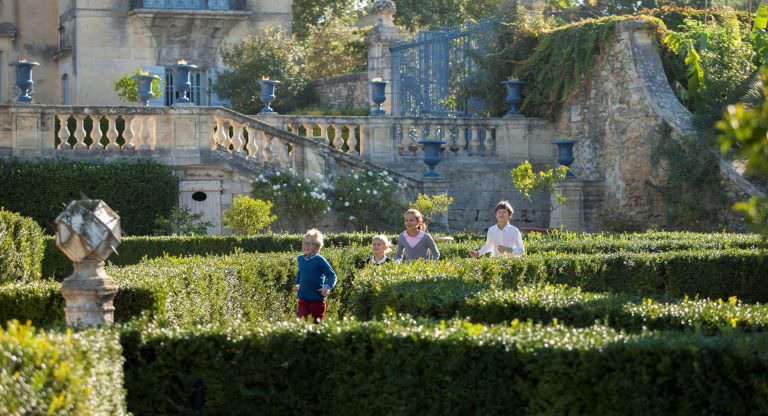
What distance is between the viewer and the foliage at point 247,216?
687 inches

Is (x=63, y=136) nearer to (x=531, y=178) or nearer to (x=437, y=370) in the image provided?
(x=531, y=178)

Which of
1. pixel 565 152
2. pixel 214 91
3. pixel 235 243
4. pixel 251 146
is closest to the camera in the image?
pixel 235 243

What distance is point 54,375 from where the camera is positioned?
591cm

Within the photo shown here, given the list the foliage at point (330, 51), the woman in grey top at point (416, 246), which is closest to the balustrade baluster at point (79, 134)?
the foliage at point (330, 51)

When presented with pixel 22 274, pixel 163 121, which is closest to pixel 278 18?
pixel 163 121

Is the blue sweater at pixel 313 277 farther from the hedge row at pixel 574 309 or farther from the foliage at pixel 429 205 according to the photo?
the foliage at pixel 429 205

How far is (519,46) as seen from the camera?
22719 mm

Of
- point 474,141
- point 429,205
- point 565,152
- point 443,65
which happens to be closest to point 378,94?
point 474,141

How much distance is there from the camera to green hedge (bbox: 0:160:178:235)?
18.6 m

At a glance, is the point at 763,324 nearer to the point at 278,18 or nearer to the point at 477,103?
the point at 477,103

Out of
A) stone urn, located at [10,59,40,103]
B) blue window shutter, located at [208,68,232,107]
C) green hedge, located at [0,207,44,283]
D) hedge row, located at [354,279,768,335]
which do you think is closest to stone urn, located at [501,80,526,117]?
blue window shutter, located at [208,68,232,107]

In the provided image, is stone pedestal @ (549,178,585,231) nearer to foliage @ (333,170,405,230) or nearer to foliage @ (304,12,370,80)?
foliage @ (333,170,405,230)

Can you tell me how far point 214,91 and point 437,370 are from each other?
65.3ft

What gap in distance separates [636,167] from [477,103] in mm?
4139
